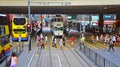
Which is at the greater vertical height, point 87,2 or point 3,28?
point 87,2

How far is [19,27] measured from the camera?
154 ft

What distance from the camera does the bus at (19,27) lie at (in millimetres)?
46344

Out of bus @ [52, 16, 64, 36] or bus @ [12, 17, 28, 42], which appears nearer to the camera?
bus @ [12, 17, 28, 42]

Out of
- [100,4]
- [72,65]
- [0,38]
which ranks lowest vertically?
[72,65]

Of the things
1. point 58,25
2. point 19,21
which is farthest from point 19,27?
point 58,25

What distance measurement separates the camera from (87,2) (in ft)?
151

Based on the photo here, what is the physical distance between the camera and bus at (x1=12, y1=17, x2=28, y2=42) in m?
46.3

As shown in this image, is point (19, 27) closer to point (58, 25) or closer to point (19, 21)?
point (19, 21)

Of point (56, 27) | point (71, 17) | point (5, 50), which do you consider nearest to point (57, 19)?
point (56, 27)

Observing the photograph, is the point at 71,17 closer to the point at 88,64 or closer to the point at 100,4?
the point at 100,4

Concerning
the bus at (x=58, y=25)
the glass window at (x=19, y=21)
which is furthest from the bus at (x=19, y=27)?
the bus at (x=58, y=25)

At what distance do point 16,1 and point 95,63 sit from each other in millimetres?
24740

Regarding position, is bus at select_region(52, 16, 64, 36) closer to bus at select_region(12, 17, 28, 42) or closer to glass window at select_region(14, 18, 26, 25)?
bus at select_region(12, 17, 28, 42)

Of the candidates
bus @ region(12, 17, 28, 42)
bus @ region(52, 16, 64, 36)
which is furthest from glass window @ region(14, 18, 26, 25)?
bus @ region(52, 16, 64, 36)
